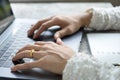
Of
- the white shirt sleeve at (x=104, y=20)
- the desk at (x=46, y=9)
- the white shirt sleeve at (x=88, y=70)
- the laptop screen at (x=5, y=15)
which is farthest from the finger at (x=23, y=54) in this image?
the desk at (x=46, y=9)

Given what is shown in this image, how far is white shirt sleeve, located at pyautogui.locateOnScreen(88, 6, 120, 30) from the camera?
1072 mm

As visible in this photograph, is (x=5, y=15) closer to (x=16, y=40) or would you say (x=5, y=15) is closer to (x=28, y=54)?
(x=16, y=40)

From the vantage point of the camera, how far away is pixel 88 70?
2.29 ft

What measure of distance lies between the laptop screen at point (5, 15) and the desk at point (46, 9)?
18 centimetres

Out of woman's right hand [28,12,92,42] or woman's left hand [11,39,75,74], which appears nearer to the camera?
woman's left hand [11,39,75,74]

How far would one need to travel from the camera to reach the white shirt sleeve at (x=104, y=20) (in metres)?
1.07

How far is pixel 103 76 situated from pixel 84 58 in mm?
85


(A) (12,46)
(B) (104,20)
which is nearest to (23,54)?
(A) (12,46)

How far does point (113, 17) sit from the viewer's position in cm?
109

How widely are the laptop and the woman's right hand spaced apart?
2cm

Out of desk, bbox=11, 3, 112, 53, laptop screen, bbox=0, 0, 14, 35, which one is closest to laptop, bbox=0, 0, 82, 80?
laptop screen, bbox=0, 0, 14, 35

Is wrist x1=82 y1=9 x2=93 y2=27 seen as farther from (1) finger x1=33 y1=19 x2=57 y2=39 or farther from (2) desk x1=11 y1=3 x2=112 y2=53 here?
(2) desk x1=11 y1=3 x2=112 y2=53

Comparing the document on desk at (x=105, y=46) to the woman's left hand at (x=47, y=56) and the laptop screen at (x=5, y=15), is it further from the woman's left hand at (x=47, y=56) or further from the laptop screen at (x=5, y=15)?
the laptop screen at (x=5, y=15)

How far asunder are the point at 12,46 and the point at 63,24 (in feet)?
0.82
